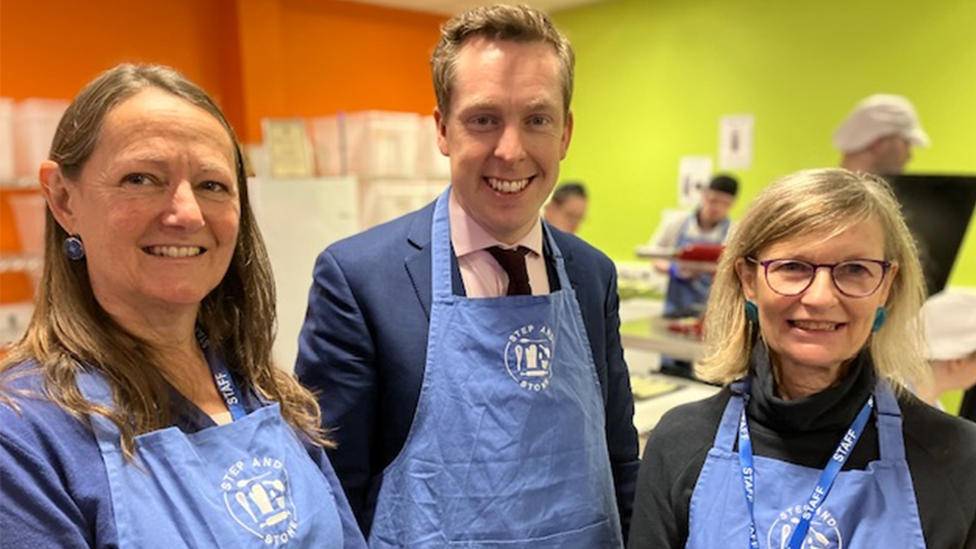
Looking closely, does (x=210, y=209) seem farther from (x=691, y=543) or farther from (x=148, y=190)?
(x=691, y=543)

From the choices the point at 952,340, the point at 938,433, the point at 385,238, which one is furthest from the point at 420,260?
the point at 952,340

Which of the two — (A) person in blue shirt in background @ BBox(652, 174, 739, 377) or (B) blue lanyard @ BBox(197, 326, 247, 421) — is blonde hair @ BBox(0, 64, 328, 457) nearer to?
(B) blue lanyard @ BBox(197, 326, 247, 421)

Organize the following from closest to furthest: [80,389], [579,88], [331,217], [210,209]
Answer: [80,389] < [210,209] < [331,217] < [579,88]

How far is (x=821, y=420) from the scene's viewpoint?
1.13 m

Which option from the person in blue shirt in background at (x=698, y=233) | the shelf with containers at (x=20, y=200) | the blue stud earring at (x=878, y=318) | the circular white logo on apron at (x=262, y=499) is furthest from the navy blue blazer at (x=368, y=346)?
the person in blue shirt in background at (x=698, y=233)

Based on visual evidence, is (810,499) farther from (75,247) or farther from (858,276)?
(75,247)

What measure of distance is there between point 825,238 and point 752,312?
0.58 ft

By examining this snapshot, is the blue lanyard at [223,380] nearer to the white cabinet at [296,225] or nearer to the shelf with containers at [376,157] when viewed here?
the white cabinet at [296,225]

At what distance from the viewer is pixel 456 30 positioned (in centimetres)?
127

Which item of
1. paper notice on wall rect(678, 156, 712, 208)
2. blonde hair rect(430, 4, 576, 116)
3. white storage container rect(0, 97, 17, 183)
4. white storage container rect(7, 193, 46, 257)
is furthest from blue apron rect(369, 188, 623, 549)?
paper notice on wall rect(678, 156, 712, 208)

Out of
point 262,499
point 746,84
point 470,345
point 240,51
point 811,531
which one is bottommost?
point 811,531

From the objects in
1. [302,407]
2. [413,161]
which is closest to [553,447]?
[302,407]

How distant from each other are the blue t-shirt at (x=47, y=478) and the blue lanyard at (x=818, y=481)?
864 millimetres

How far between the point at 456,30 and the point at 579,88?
459 cm
